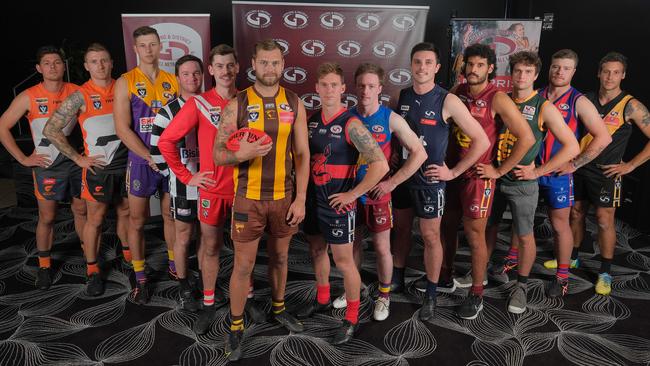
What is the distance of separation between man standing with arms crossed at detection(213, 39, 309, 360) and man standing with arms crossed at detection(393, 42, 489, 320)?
0.75m

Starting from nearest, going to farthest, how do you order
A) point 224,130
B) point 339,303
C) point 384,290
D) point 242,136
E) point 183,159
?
1. point 242,136
2. point 224,130
3. point 183,159
4. point 384,290
5. point 339,303

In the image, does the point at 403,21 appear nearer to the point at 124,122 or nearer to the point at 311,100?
the point at 311,100

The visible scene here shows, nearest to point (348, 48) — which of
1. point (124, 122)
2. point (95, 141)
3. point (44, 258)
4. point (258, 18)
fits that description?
point (258, 18)

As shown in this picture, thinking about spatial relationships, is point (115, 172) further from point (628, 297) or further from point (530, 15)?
point (530, 15)

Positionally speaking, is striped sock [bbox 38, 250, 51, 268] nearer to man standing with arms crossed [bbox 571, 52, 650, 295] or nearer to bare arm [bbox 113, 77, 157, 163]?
bare arm [bbox 113, 77, 157, 163]

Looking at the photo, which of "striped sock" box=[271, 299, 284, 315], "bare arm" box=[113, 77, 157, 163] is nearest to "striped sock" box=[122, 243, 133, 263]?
"bare arm" box=[113, 77, 157, 163]

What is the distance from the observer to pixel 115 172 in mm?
3178

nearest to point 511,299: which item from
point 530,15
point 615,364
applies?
point 615,364

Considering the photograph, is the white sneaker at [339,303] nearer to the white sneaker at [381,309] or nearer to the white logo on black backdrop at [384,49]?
the white sneaker at [381,309]

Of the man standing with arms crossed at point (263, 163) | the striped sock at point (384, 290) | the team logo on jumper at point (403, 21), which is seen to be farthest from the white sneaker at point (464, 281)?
the team logo on jumper at point (403, 21)

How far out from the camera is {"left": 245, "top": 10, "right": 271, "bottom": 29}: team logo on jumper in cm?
450

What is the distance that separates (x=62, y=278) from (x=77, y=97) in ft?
4.49

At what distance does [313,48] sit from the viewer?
4.67 m

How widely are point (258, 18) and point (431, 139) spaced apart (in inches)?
100
